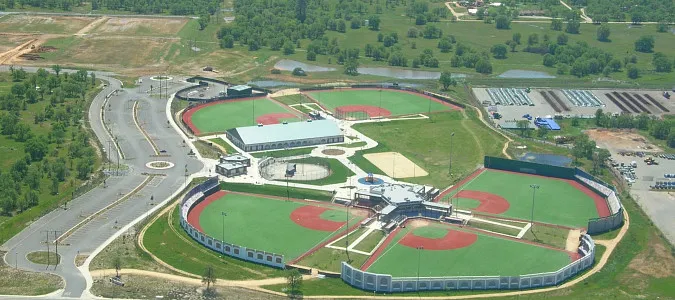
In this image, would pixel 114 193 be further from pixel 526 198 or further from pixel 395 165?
pixel 526 198

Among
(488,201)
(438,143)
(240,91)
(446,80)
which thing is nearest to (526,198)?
(488,201)

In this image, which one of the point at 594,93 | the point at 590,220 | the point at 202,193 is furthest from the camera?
the point at 594,93

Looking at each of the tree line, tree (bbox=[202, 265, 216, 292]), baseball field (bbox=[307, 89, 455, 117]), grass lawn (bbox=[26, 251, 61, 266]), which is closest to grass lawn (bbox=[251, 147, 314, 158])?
the tree line

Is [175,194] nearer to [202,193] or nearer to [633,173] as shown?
[202,193]

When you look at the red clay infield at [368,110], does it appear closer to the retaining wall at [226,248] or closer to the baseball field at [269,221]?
the baseball field at [269,221]

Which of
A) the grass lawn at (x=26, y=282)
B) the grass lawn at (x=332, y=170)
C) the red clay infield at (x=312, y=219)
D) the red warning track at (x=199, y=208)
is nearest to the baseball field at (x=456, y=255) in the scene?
the red clay infield at (x=312, y=219)

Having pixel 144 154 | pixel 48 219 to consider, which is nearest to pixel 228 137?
pixel 144 154

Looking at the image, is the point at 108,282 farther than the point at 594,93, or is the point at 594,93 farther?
the point at 594,93
